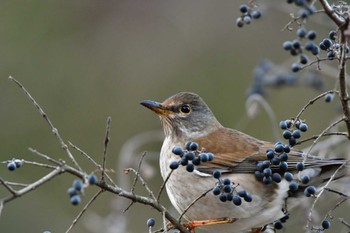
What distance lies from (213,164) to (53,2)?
20.2ft

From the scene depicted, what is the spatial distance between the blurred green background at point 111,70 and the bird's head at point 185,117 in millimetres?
3265

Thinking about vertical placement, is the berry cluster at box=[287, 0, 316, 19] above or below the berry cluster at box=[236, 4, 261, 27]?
above

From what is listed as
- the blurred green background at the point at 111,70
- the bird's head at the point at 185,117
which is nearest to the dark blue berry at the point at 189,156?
the bird's head at the point at 185,117

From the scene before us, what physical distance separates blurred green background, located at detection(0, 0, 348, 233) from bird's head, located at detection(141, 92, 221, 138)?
129 inches

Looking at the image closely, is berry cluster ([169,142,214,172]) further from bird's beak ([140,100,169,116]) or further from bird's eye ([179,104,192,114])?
bird's eye ([179,104,192,114])

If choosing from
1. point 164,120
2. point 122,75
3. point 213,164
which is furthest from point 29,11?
point 213,164

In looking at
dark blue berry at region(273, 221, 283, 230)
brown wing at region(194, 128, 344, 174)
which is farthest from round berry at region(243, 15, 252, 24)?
dark blue berry at region(273, 221, 283, 230)

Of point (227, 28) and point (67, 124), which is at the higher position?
point (227, 28)

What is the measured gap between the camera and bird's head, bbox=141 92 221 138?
6.86 metres

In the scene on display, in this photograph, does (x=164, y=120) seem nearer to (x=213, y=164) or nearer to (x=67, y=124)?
(x=213, y=164)

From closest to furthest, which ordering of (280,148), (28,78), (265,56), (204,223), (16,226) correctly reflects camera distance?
1. (280,148)
2. (204,223)
3. (16,226)
4. (265,56)
5. (28,78)

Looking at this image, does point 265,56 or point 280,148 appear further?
point 265,56

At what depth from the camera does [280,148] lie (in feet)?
15.6

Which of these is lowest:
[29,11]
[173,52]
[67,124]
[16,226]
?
[16,226]
